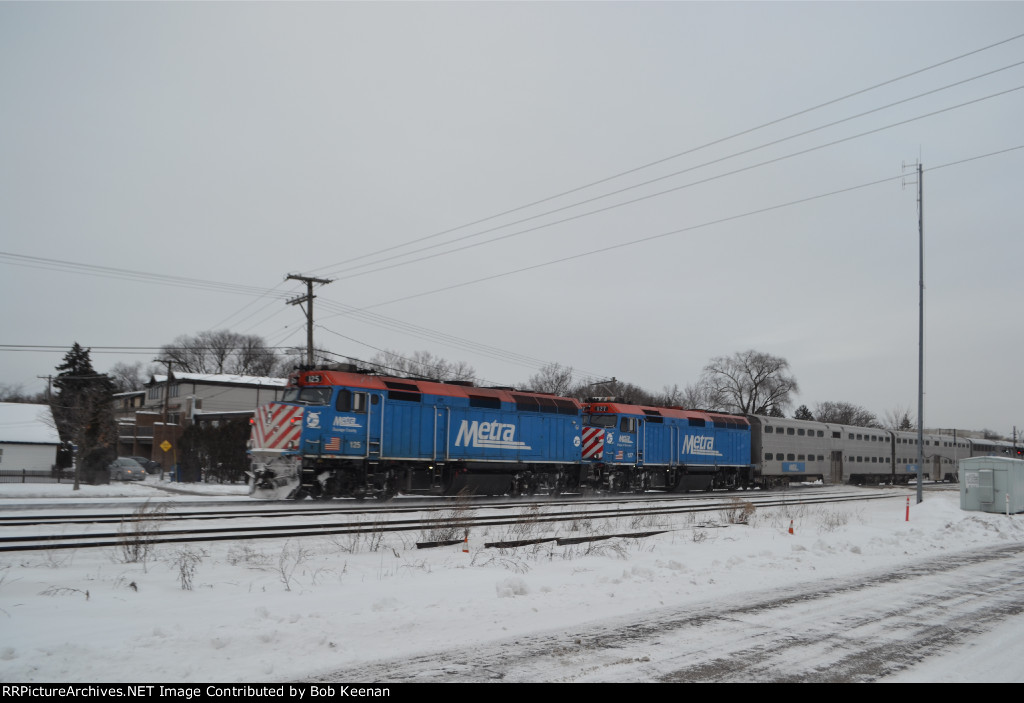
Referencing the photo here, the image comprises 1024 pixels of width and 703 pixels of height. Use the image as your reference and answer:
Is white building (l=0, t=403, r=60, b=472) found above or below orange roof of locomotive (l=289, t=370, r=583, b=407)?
below

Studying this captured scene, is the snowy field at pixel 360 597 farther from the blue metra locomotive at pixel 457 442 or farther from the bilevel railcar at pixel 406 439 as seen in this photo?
the blue metra locomotive at pixel 457 442

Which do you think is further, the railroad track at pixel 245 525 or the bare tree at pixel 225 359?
the bare tree at pixel 225 359

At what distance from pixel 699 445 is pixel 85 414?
3137 centimetres

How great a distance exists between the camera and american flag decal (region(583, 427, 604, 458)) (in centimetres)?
3017

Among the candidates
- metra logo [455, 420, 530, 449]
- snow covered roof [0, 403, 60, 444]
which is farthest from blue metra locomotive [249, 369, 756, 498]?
snow covered roof [0, 403, 60, 444]

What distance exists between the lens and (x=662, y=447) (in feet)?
106

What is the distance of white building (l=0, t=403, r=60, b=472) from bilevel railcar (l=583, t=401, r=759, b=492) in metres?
42.6

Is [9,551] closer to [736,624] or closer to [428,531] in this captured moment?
[428,531]

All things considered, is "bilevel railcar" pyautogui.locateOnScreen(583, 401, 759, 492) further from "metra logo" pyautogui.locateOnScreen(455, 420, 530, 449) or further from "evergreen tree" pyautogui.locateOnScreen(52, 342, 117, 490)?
"evergreen tree" pyautogui.locateOnScreen(52, 342, 117, 490)

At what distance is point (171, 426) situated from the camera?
6406cm

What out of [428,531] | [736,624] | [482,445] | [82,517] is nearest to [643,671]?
[736,624]

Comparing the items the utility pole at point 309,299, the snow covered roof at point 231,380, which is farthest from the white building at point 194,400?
the utility pole at point 309,299

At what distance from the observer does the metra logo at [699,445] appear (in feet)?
111

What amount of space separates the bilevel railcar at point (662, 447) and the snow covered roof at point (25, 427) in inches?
1676
